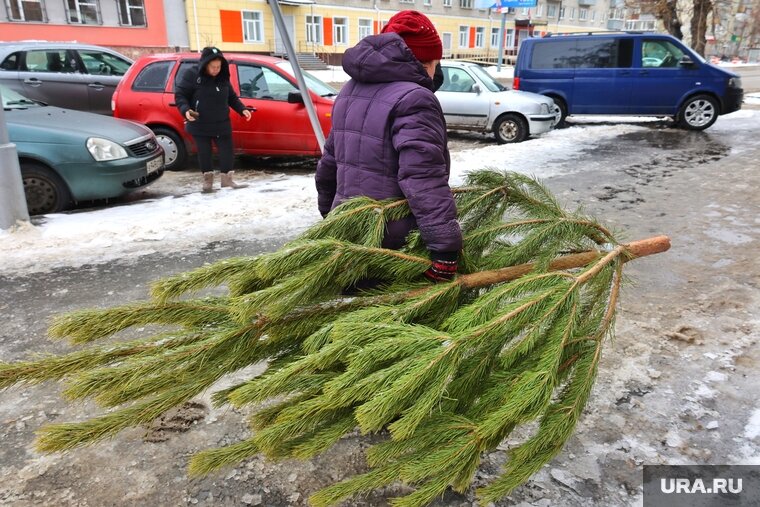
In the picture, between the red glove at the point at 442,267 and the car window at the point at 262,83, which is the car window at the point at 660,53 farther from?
the red glove at the point at 442,267

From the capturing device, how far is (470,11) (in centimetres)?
4450

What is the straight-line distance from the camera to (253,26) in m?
32.5

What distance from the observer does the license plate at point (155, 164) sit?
6.41 metres

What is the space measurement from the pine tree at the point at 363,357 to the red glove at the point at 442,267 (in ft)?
0.11

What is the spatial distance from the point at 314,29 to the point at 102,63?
27.1m

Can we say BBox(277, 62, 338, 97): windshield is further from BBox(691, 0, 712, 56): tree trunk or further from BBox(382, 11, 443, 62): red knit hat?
BBox(691, 0, 712, 56): tree trunk

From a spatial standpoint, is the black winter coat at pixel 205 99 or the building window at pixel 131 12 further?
the building window at pixel 131 12

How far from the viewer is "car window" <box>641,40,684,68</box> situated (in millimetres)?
11516

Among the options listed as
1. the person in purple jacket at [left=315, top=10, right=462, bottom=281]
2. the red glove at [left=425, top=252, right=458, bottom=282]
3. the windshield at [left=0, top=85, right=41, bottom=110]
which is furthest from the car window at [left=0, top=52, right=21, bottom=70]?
the red glove at [left=425, top=252, right=458, bottom=282]

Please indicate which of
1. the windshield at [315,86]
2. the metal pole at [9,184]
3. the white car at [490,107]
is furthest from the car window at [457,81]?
the metal pole at [9,184]

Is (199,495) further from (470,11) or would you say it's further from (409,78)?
(470,11)

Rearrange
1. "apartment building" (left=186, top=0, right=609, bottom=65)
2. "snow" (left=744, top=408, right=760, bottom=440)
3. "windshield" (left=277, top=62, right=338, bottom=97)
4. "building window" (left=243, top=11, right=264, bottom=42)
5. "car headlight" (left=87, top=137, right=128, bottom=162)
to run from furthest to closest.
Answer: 1. "building window" (left=243, top=11, right=264, bottom=42)
2. "apartment building" (left=186, top=0, right=609, bottom=65)
3. "windshield" (left=277, top=62, right=338, bottom=97)
4. "car headlight" (left=87, top=137, right=128, bottom=162)
5. "snow" (left=744, top=408, right=760, bottom=440)

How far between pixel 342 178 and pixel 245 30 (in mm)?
33440

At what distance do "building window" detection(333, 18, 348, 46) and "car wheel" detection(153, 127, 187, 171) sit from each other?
31193mm
